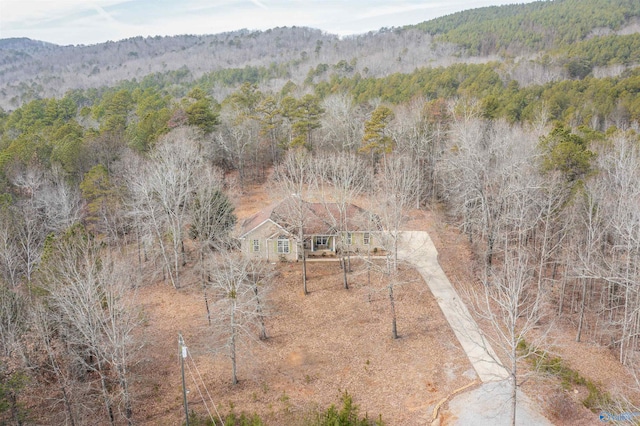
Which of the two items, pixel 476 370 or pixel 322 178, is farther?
pixel 322 178

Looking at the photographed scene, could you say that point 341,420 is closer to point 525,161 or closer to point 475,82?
point 525,161

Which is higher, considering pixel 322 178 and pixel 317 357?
pixel 322 178

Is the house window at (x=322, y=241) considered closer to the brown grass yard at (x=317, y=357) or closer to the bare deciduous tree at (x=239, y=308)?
the brown grass yard at (x=317, y=357)

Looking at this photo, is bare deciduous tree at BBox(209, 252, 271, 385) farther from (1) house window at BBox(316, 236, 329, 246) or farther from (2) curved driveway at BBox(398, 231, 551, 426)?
(2) curved driveway at BBox(398, 231, 551, 426)

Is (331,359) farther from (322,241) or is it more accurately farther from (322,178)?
(322,241)

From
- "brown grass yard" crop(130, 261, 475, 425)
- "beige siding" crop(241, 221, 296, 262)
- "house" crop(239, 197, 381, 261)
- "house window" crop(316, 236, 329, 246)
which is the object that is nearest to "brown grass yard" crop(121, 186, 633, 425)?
"brown grass yard" crop(130, 261, 475, 425)

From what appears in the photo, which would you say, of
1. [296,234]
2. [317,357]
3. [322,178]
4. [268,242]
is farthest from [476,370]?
[268,242]

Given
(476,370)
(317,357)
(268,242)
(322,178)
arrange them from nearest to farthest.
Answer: (476,370) → (317,357) → (322,178) → (268,242)
